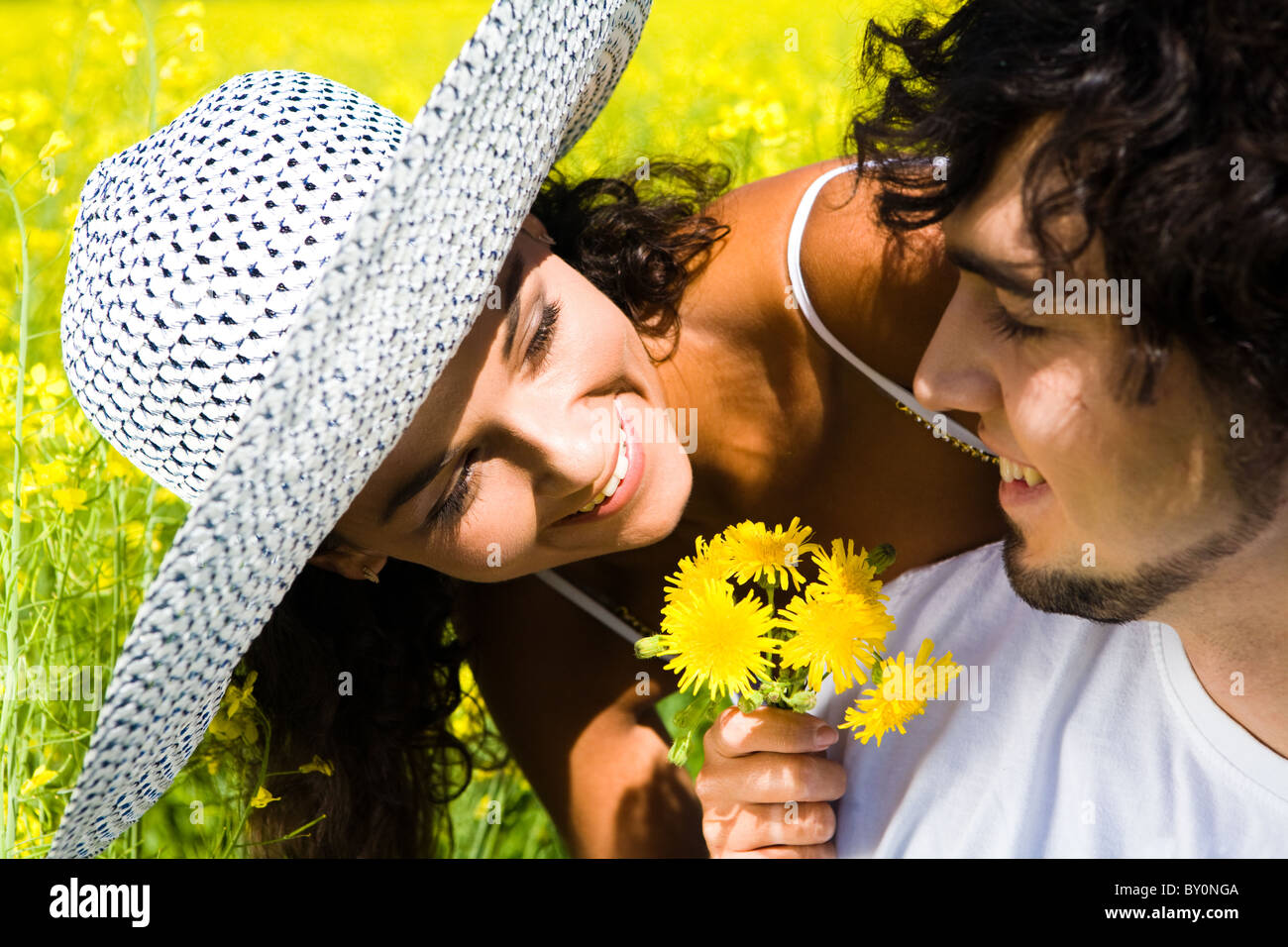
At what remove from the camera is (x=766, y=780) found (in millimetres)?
1194

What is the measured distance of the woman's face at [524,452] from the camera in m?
1.03

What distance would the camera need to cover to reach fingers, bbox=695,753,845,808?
3.91 ft

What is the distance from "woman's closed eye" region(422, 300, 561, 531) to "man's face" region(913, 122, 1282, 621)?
1.16ft

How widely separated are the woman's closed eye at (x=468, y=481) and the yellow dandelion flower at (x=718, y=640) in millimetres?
224

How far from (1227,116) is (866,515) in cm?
70

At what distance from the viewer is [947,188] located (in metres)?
1.02

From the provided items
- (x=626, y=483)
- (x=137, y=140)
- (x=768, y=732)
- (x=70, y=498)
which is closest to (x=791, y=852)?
(x=768, y=732)

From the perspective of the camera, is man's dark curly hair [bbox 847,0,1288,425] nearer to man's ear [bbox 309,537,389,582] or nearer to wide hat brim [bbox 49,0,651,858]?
wide hat brim [bbox 49,0,651,858]

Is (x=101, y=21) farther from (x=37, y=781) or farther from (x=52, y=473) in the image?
(x=37, y=781)

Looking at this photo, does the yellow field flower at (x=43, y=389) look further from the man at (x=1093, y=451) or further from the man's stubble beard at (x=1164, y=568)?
the man's stubble beard at (x=1164, y=568)

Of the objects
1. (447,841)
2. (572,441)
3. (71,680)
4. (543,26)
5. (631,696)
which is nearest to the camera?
(543,26)

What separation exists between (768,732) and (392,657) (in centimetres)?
59
